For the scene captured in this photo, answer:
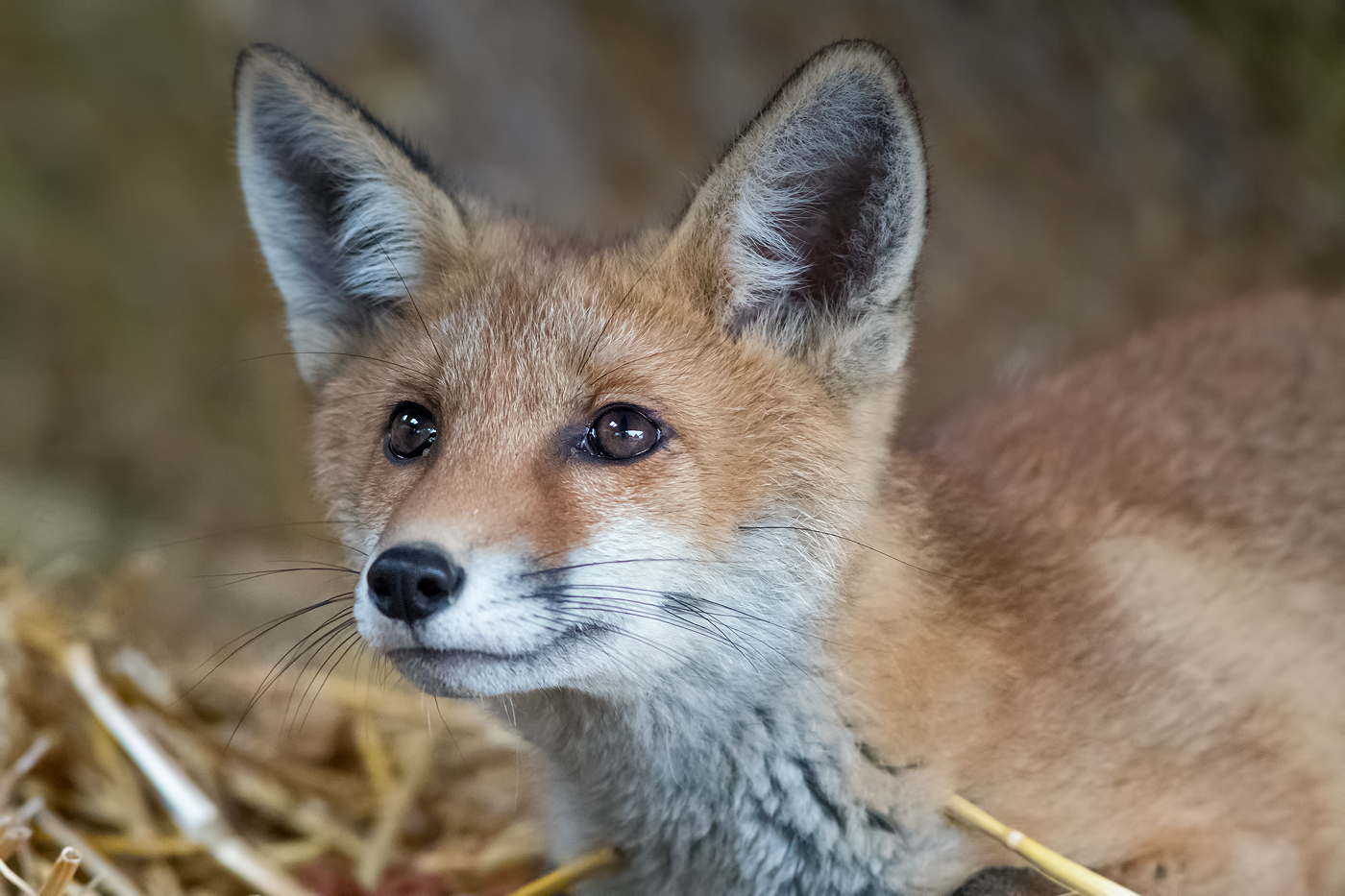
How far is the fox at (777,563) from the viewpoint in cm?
189

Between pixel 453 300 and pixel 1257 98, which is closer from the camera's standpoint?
pixel 453 300

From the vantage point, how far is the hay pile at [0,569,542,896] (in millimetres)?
2564

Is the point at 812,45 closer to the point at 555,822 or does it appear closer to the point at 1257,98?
the point at 1257,98

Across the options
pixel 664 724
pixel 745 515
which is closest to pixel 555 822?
pixel 664 724

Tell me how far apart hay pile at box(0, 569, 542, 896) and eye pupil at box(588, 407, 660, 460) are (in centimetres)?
119

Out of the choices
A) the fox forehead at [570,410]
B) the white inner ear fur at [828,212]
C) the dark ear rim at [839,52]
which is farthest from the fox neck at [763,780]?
the dark ear rim at [839,52]

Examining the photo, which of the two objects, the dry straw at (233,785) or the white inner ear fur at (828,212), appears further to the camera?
the dry straw at (233,785)

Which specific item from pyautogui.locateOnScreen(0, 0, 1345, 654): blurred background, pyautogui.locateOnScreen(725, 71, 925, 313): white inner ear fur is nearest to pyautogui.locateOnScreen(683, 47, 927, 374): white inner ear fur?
pyautogui.locateOnScreen(725, 71, 925, 313): white inner ear fur

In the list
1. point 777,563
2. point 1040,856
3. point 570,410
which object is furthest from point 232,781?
point 1040,856

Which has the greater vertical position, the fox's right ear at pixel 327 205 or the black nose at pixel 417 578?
the fox's right ear at pixel 327 205

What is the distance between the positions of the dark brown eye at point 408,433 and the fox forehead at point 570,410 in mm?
25

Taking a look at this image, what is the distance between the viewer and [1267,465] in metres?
2.62

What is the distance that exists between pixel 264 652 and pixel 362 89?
2.17 metres

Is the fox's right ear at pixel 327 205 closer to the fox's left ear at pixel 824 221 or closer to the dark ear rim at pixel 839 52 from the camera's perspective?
the fox's left ear at pixel 824 221
